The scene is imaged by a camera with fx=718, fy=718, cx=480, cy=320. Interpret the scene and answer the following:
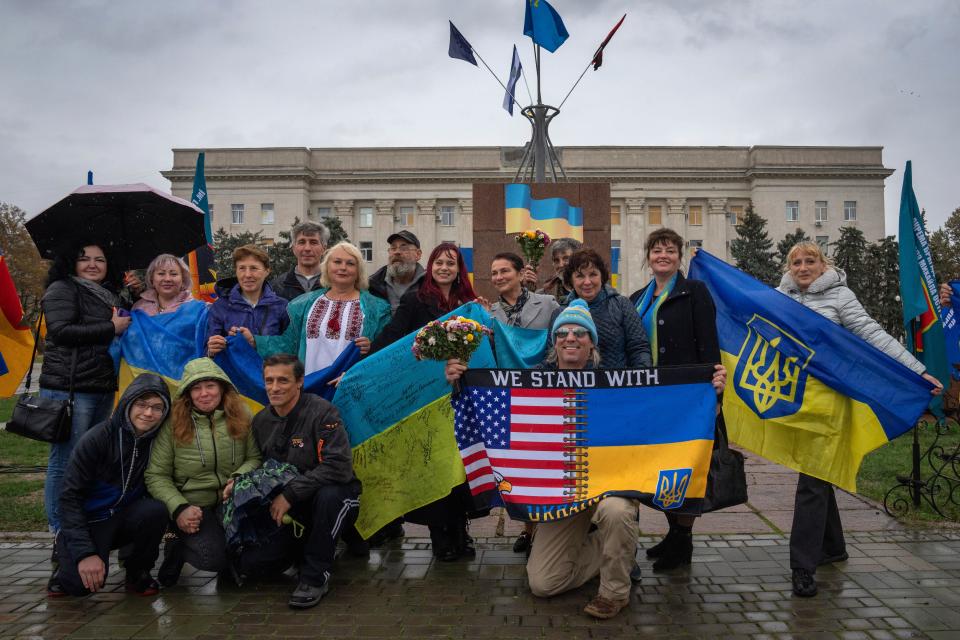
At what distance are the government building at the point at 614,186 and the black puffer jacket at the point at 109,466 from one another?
199ft

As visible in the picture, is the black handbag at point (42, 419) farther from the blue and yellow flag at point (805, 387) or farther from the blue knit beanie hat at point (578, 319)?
the blue and yellow flag at point (805, 387)

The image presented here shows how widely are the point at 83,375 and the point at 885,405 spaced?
18.9 ft

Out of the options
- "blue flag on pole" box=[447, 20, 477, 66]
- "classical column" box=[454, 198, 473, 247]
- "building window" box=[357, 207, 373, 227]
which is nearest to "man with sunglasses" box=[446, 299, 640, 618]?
"blue flag on pole" box=[447, 20, 477, 66]

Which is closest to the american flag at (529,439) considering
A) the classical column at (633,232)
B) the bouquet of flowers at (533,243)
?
the bouquet of flowers at (533,243)

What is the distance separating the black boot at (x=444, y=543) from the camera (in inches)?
216

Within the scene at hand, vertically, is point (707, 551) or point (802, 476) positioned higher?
point (802, 476)

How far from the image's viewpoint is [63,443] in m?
5.31

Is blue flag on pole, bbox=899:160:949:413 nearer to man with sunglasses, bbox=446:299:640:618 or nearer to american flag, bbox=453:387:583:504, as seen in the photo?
man with sunglasses, bbox=446:299:640:618

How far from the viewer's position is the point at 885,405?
4797mm

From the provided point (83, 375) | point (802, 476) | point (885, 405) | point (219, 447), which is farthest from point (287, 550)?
point (885, 405)

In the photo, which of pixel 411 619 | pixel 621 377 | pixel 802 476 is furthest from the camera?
pixel 802 476

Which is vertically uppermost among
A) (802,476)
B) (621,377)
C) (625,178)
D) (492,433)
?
(625,178)

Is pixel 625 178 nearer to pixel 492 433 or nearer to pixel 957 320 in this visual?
pixel 957 320

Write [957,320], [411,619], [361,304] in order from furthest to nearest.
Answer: [957,320] → [361,304] → [411,619]
